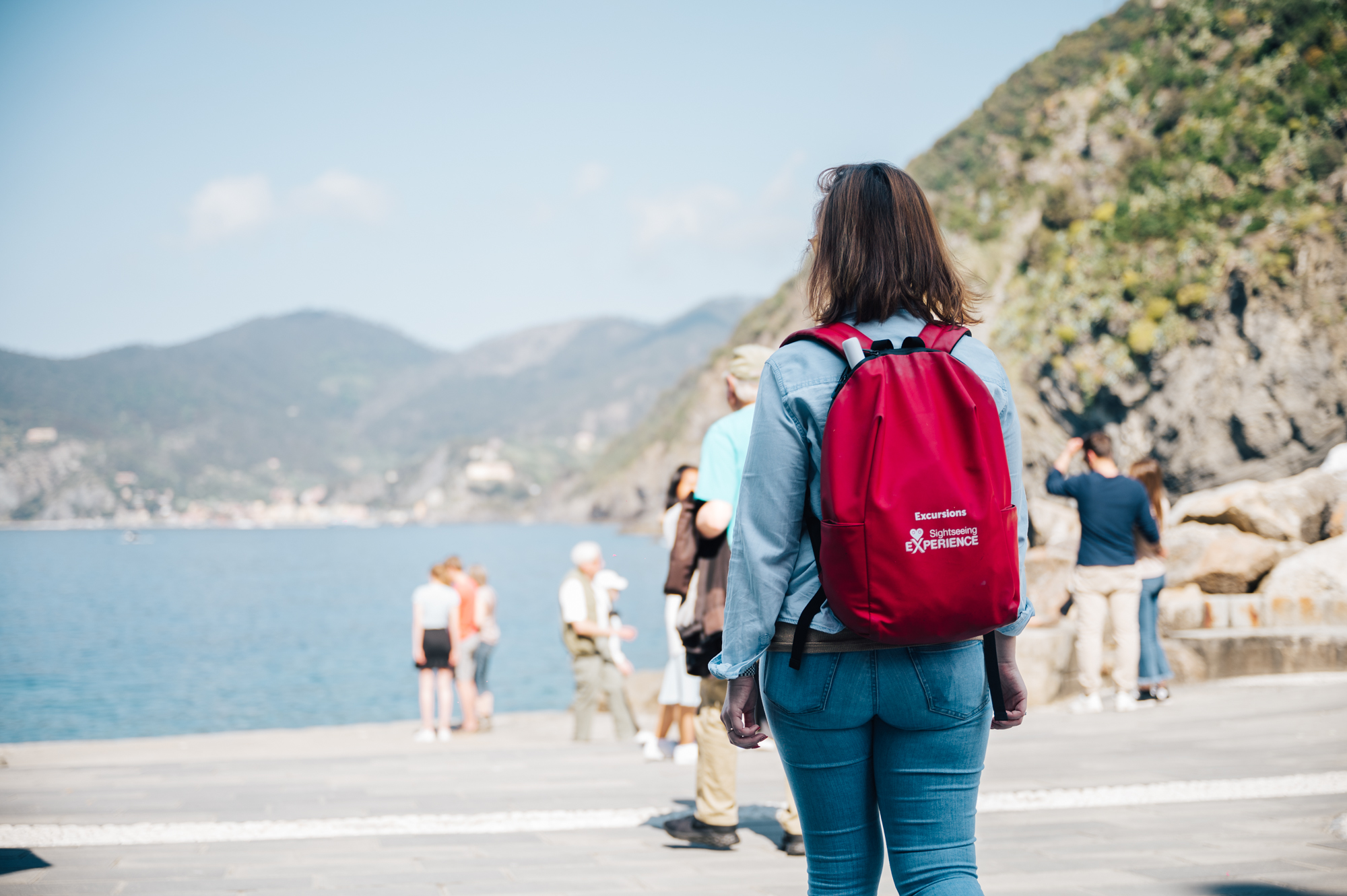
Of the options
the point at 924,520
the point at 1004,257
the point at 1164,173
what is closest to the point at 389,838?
the point at 924,520

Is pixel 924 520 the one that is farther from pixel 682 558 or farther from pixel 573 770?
pixel 573 770

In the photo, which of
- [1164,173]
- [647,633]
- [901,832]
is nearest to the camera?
[901,832]

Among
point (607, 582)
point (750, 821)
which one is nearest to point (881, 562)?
point (750, 821)

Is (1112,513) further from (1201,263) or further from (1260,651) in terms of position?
(1201,263)

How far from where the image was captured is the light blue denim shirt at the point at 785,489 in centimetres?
213

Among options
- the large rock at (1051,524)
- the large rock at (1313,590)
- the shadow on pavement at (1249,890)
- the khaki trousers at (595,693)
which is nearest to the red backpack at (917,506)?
the shadow on pavement at (1249,890)

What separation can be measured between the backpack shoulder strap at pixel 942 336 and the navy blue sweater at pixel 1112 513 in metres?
6.73

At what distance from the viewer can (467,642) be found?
13094 mm

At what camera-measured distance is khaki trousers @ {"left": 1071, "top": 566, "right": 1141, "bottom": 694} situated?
8.66 m

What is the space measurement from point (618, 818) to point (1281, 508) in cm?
1293

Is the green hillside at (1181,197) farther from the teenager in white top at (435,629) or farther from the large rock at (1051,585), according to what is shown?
the teenager in white top at (435,629)

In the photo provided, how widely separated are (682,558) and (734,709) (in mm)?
2814

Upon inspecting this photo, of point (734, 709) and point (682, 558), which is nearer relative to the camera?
point (734, 709)

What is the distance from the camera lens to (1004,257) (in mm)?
50719
